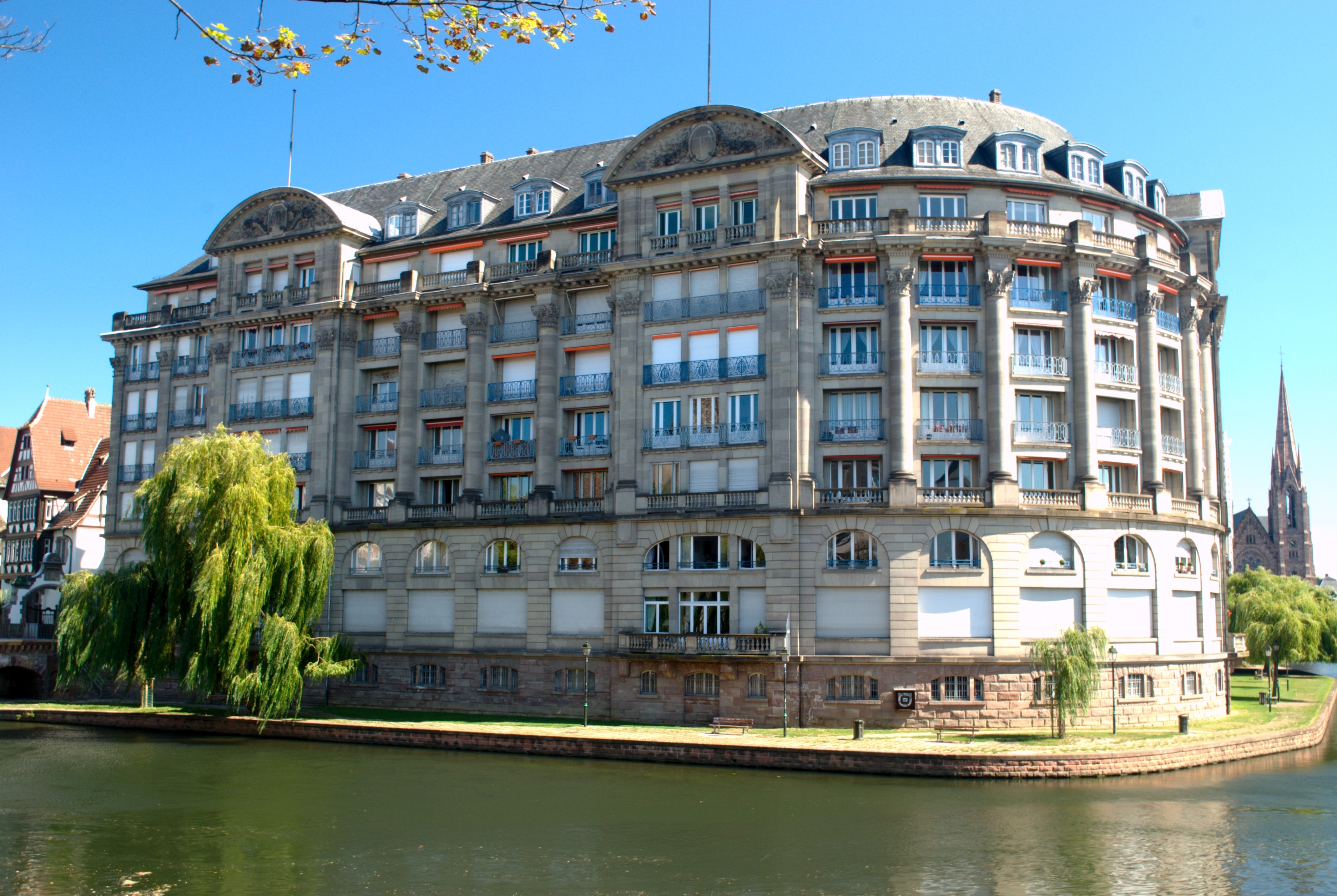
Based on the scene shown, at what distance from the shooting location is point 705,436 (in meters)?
49.5

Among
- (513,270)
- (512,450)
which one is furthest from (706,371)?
(513,270)

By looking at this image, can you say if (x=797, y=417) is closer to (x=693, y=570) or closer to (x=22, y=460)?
(x=693, y=570)

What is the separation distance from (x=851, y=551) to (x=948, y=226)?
49.5ft

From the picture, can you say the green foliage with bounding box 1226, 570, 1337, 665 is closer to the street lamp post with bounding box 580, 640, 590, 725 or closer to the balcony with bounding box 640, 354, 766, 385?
the balcony with bounding box 640, 354, 766, 385

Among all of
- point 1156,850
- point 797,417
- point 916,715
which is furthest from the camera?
point 797,417

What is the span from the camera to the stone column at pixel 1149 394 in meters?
49.1

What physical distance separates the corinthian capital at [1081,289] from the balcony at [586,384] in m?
21.2

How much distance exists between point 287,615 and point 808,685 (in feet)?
75.1

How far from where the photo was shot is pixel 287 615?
48750 mm

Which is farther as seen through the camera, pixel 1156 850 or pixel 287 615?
pixel 287 615

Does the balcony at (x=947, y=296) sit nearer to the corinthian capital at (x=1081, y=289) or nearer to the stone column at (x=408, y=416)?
the corinthian capital at (x=1081, y=289)

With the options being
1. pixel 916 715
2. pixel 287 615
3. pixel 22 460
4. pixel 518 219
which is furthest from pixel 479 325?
pixel 22 460

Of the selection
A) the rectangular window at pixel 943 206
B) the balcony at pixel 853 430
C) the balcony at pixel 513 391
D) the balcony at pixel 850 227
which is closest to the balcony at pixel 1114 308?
Answer: the rectangular window at pixel 943 206

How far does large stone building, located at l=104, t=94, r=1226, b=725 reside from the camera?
152 ft
